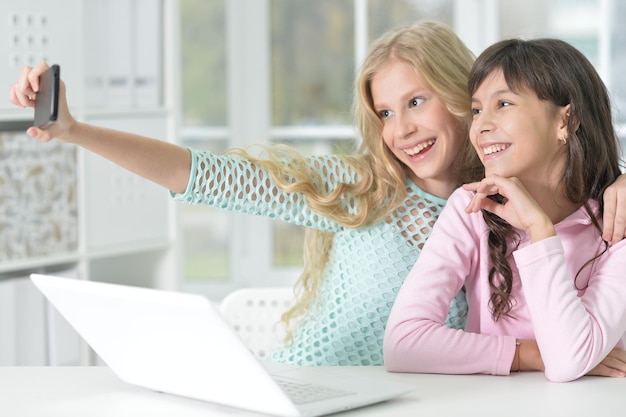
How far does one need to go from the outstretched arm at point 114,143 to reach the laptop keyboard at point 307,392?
506 millimetres

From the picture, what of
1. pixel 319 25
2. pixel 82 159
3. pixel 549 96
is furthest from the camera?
pixel 319 25

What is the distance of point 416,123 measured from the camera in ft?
5.89

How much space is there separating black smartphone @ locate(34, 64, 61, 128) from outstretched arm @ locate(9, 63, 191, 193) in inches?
0.8

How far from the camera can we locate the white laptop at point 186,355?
1089 mm

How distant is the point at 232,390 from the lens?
116 cm

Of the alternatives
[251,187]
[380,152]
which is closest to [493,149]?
[380,152]

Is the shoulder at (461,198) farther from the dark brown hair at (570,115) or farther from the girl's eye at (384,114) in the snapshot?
the girl's eye at (384,114)

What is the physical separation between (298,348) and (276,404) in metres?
0.75

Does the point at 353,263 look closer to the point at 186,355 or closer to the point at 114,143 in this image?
the point at 114,143

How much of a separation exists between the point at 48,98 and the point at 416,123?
0.71 m

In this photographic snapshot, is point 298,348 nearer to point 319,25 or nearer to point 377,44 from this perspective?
point 377,44

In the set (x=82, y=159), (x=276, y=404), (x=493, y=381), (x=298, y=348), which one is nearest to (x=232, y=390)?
(x=276, y=404)

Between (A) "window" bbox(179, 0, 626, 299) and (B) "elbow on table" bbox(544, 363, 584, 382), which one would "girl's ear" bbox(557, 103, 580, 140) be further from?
(A) "window" bbox(179, 0, 626, 299)

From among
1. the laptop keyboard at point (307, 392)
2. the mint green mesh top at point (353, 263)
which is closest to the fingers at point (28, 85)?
the mint green mesh top at point (353, 263)
